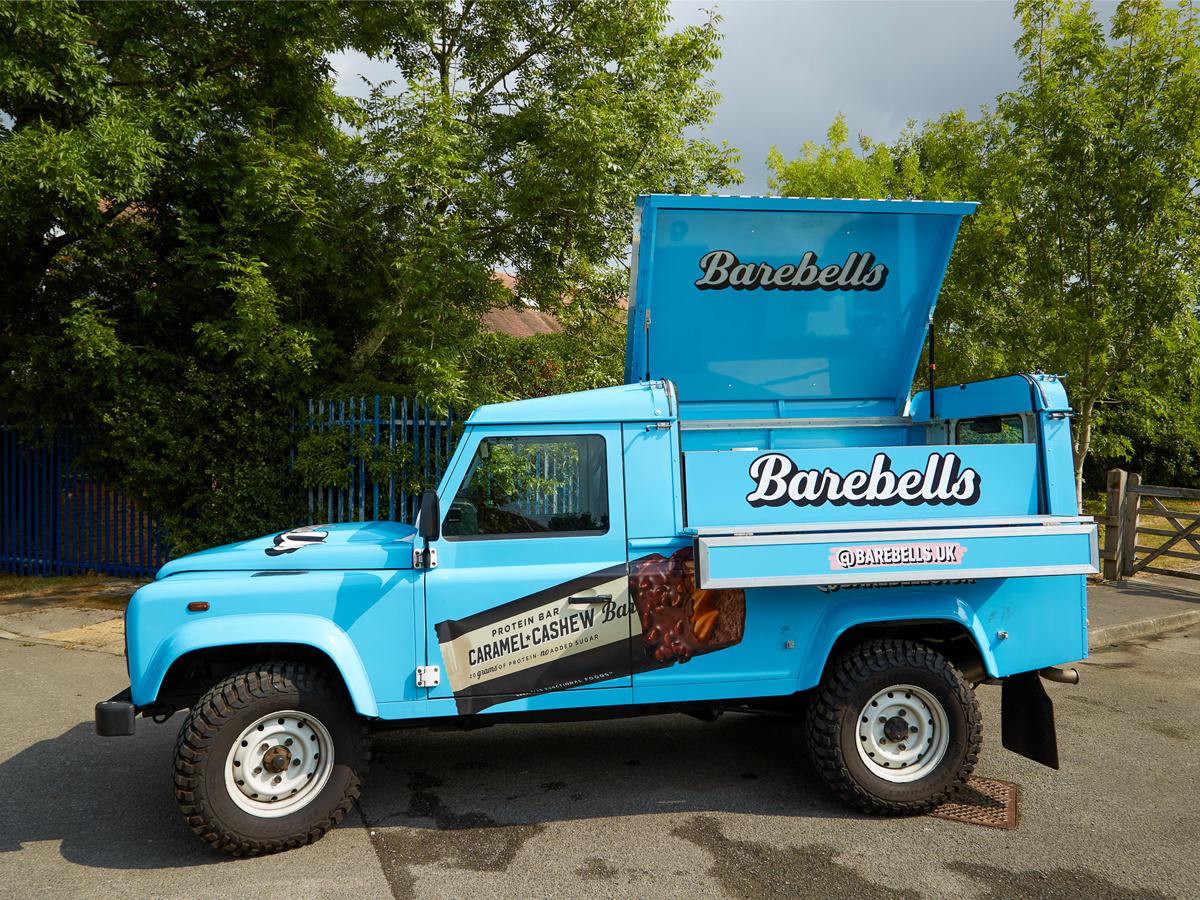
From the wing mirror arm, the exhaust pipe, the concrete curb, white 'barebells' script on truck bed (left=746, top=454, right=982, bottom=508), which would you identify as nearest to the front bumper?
the wing mirror arm

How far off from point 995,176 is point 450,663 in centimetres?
987

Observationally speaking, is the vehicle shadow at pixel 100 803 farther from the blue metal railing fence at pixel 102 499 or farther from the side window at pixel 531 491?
the blue metal railing fence at pixel 102 499

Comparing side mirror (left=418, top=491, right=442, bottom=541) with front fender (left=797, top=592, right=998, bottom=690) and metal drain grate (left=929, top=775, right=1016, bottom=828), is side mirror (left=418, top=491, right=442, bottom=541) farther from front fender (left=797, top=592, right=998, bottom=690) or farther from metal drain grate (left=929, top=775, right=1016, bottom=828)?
metal drain grate (left=929, top=775, right=1016, bottom=828)

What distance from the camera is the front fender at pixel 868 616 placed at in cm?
398

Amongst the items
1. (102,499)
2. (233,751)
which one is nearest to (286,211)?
(102,499)

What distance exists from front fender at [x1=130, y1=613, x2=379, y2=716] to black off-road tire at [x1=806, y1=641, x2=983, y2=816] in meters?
2.31

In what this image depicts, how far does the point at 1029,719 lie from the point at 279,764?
3964mm

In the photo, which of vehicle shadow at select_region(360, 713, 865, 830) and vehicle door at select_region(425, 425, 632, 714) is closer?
vehicle door at select_region(425, 425, 632, 714)

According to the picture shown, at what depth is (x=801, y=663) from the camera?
400 cm

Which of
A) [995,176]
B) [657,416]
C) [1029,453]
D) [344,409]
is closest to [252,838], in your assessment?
[657,416]

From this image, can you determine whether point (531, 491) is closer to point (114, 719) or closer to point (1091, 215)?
point (114, 719)

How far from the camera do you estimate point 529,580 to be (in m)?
Answer: 3.81

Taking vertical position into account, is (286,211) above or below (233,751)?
above

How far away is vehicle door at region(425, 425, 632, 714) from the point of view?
3783 millimetres
